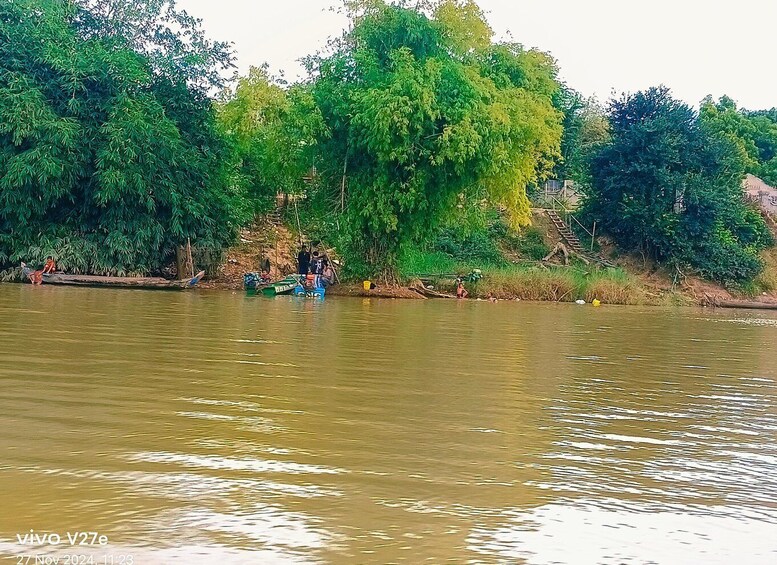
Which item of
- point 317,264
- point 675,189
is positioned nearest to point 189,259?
point 317,264

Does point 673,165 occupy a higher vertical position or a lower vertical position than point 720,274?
higher

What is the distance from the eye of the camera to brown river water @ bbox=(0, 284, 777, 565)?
124 inches

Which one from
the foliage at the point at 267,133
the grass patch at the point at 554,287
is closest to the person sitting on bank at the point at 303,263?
the foliage at the point at 267,133

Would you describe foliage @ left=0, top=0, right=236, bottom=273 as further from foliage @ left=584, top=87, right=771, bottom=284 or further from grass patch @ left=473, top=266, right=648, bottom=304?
foliage @ left=584, top=87, right=771, bottom=284

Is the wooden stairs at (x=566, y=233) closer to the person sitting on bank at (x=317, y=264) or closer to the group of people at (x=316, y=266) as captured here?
the group of people at (x=316, y=266)

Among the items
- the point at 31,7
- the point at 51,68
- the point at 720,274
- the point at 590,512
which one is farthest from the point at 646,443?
the point at 720,274

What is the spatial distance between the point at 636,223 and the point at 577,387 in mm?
26585

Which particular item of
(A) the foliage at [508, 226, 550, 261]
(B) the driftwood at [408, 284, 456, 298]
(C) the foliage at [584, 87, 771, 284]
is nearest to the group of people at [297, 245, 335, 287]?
(B) the driftwood at [408, 284, 456, 298]

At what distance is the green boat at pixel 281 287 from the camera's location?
2217 centimetres

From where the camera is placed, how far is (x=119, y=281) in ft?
75.0

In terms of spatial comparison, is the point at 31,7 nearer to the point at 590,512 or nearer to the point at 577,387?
the point at 577,387

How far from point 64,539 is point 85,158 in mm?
21691

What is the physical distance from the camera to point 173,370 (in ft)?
23.4

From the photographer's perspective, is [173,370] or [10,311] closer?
[173,370]
